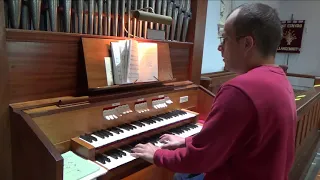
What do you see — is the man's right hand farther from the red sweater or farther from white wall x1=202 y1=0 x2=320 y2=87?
white wall x1=202 y1=0 x2=320 y2=87

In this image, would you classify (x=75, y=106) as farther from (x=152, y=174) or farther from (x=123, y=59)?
(x=152, y=174)

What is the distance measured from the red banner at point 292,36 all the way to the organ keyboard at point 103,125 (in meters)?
5.92

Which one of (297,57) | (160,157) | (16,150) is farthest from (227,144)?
(297,57)

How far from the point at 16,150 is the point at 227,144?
108cm

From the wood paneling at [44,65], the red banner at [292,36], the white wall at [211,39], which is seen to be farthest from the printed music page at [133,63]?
the red banner at [292,36]

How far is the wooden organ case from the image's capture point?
4.18 feet

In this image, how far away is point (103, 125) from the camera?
1.64 m

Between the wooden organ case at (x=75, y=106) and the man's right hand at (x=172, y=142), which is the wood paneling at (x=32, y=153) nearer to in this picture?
the wooden organ case at (x=75, y=106)

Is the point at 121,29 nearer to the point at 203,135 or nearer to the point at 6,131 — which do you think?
the point at 6,131

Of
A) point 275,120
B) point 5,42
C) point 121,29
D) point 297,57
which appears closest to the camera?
point 275,120

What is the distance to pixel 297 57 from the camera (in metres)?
6.92

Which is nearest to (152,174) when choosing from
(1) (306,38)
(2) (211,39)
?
(2) (211,39)

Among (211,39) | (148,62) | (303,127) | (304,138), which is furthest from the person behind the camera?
(211,39)

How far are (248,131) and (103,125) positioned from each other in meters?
0.99
